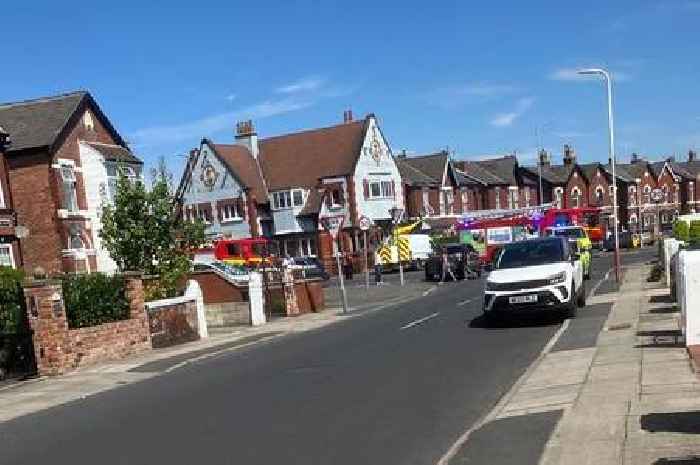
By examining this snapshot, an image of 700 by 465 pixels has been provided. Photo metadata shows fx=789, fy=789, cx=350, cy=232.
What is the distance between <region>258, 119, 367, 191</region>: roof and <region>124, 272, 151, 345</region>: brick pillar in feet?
133

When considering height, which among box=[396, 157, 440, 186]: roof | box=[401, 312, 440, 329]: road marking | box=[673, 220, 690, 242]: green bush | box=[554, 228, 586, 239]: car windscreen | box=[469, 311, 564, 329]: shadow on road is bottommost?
box=[554, 228, 586, 239]: car windscreen

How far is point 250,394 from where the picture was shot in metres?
11.1

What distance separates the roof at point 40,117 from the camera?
113 feet

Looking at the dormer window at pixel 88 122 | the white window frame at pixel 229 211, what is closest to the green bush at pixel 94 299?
the dormer window at pixel 88 122

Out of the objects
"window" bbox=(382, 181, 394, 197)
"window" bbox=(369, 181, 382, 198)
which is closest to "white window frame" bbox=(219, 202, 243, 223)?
"window" bbox=(369, 181, 382, 198)

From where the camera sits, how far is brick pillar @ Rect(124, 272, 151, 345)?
18.4m

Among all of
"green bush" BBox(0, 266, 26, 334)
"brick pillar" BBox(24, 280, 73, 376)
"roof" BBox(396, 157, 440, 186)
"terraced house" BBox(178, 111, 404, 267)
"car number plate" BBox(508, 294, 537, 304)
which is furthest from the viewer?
"roof" BBox(396, 157, 440, 186)

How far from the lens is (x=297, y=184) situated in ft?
197

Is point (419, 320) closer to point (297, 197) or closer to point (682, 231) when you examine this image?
point (682, 231)

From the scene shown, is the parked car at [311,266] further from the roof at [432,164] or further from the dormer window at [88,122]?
the roof at [432,164]

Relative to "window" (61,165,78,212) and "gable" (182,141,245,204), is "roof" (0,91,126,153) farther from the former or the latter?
"gable" (182,141,245,204)

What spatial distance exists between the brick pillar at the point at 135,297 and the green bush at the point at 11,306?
248 cm

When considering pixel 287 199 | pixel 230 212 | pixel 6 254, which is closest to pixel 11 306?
pixel 6 254

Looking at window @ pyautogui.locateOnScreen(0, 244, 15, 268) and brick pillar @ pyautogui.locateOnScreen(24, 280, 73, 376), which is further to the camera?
window @ pyautogui.locateOnScreen(0, 244, 15, 268)
